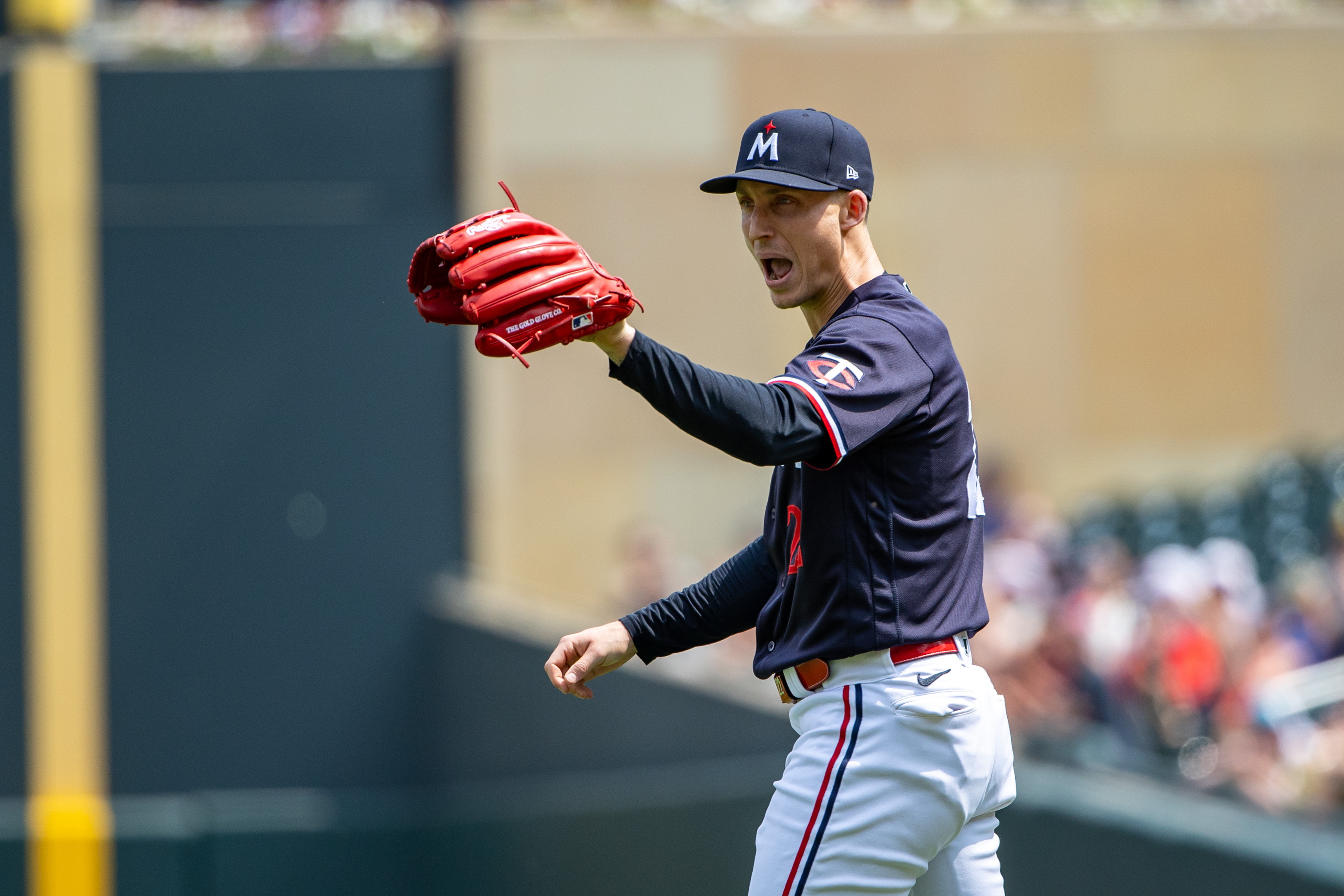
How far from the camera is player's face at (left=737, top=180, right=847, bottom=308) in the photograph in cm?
233

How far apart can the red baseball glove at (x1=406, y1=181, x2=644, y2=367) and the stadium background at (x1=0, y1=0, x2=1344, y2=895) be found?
7.86 metres

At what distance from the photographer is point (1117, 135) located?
1077 cm

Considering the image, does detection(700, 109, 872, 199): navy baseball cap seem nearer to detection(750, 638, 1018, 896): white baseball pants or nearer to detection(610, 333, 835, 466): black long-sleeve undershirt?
detection(610, 333, 835, 466): black long-sleeve undershirt

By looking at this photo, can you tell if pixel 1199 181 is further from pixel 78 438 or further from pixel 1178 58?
pixel 78 438

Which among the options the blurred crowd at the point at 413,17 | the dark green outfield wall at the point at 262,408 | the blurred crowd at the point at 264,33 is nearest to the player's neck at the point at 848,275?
the dark green outfield wall at the point at 262,408

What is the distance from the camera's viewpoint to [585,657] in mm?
2498

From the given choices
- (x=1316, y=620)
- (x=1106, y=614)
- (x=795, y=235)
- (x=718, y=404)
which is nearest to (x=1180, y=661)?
(x=1316, y=620)

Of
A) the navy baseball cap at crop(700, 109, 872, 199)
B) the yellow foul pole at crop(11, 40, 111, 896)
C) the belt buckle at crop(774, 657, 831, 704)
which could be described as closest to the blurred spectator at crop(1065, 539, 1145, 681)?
the belt buckle at crop(774, 657, 831, 704)

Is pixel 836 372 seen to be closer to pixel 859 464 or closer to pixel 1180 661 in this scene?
pixel 859 464

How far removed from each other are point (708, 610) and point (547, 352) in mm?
7893

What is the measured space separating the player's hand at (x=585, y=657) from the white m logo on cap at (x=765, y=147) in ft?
2.45

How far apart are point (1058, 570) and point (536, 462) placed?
402 cm

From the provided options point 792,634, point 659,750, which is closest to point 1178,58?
point 659,750

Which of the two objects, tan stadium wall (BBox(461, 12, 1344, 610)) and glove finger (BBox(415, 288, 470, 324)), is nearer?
glove finger (BBox(415, 288, 470, 324))
